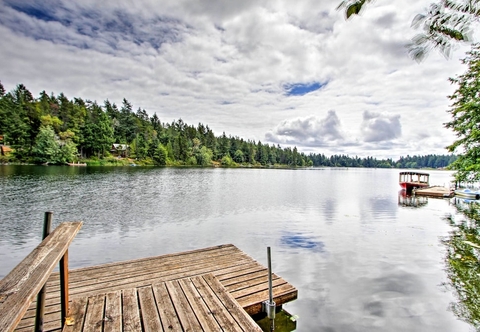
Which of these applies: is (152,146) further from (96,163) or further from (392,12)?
(392,12)

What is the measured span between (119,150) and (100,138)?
34.7 feet

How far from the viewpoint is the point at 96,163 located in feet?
229

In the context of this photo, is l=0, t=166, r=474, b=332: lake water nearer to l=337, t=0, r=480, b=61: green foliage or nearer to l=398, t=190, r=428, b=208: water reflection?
l=398, t=190, r=428, b=208: water reflection

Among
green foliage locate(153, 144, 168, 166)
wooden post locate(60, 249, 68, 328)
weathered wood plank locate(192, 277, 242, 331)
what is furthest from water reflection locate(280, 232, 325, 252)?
green foliage locate(153, 144, 168, 166)

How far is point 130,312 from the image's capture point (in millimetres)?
3326

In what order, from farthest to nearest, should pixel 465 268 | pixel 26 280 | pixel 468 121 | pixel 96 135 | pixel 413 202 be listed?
pixel 96 135 → pixel 413 202 → pixel 468 121 → pixel 465 268 → pixel 26 280

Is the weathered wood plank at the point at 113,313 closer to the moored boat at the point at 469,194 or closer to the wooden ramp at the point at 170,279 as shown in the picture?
the wooden ramp at the point at 170,279

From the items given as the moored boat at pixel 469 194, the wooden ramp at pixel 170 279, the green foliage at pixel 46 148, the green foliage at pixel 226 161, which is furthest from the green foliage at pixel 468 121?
the green foliage at pixel 226 161

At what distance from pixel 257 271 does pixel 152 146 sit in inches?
3440

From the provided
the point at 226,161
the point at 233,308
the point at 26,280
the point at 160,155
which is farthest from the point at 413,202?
the point at 226,161

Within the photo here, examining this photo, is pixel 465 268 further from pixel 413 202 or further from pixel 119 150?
pixel 119 150

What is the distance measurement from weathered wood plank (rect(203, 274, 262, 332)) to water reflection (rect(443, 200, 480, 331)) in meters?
5.08

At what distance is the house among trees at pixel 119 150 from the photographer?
273ft

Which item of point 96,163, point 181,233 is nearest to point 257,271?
point 181,233
